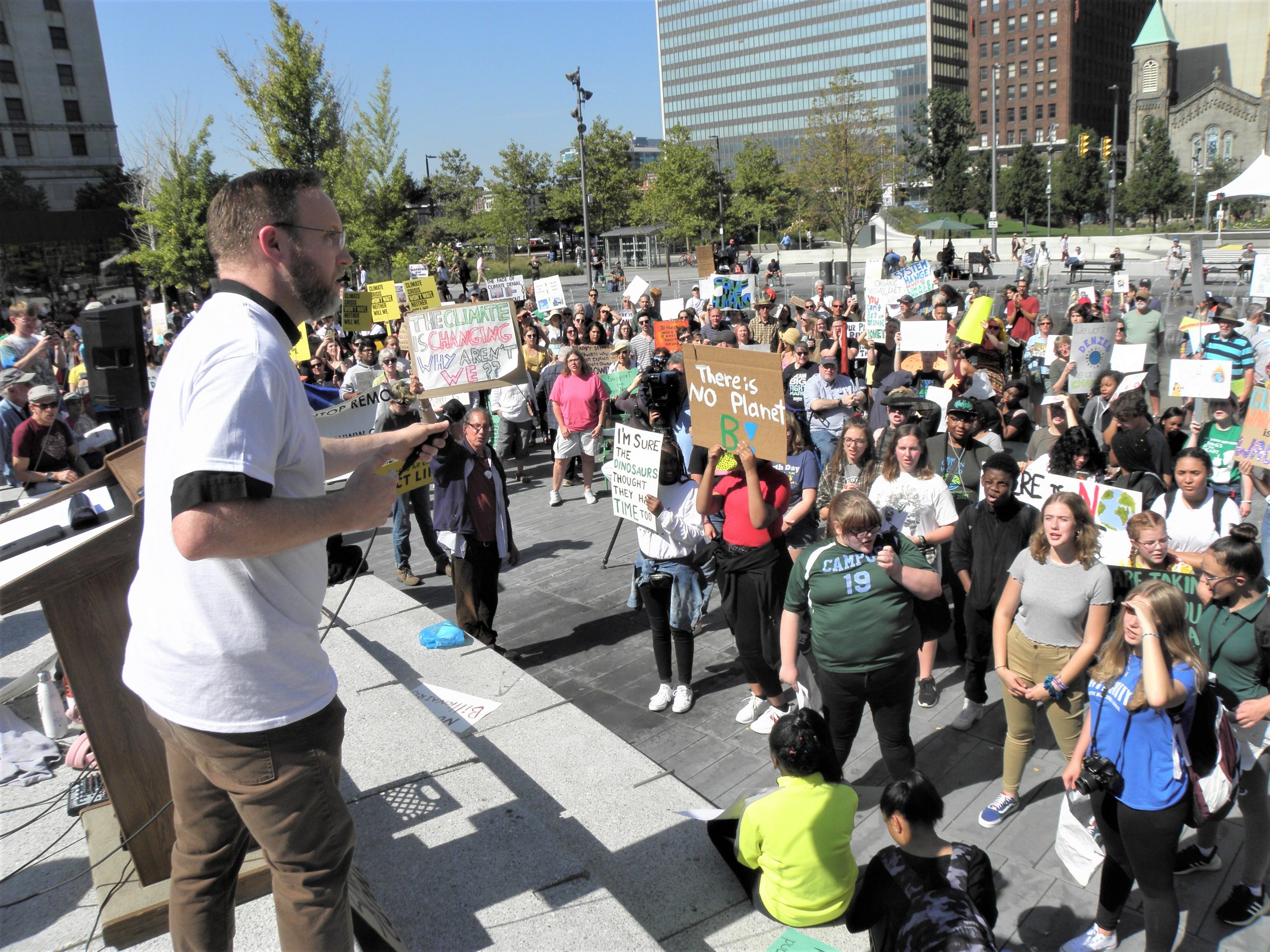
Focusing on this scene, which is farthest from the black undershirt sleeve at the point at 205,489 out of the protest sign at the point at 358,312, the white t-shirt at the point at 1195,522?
the protest sign at the point at 358,312

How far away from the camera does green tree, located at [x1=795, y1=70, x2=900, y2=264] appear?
1610 inches

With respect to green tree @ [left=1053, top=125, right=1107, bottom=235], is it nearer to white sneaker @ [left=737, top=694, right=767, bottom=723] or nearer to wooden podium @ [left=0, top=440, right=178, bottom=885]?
white sneaker @ [left=737, top=694, right=767, bottom=723]

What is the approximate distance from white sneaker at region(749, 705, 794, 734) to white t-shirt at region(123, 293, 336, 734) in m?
3.98

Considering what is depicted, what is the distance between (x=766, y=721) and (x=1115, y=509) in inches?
101

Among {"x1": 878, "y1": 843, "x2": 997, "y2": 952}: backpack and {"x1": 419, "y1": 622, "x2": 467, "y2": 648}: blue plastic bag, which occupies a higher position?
{"x1": 878, "y1": 843, "x2": 997, "y2": 952}: backpack

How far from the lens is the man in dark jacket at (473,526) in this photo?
683cm

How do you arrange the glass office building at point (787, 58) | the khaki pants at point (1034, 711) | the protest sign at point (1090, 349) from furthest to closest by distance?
the glass office building at point (787, 58), the protest sign at point (1090, 349), the khaki pants at point (1034, 711)

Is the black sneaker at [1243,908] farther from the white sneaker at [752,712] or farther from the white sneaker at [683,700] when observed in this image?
the white sneaker at [683,700]

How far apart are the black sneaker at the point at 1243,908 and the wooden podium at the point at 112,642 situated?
13.5 ft

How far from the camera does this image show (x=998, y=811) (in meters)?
4.51

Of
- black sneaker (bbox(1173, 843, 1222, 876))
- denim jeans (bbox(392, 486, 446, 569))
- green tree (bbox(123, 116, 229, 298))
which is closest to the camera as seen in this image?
black sneaker (bbox(1173, 843, 1222, 876))

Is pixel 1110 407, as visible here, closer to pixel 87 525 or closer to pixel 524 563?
pixel 524 563

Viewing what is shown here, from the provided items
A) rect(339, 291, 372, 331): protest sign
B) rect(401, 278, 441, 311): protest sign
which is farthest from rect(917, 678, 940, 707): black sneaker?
rect(339, 291, 372, 331): protest sign

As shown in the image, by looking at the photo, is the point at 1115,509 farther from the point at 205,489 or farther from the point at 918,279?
the point at 918,279
